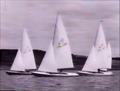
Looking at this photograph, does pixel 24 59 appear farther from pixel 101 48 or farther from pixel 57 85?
pixel 57 85

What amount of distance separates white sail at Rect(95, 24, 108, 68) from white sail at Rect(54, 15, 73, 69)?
11755 millimetres

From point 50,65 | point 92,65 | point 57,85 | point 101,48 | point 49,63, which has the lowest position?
point 57,85

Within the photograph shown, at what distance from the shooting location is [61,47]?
7188cm

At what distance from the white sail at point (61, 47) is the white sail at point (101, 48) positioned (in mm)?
11755

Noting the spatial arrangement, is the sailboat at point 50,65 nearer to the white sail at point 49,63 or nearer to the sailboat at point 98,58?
the white sail at point 49,63

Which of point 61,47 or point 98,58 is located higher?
point 61,47

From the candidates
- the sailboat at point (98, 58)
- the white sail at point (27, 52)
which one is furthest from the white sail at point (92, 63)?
the white sail at point (27, 52)

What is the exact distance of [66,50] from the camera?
72188 mm

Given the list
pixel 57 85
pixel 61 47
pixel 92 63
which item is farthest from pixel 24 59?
pixel 57 85

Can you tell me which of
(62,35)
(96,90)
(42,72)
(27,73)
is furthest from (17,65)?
(96,90)

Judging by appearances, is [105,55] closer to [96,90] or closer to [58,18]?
[58,18]

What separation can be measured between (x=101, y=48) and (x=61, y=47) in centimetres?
1539

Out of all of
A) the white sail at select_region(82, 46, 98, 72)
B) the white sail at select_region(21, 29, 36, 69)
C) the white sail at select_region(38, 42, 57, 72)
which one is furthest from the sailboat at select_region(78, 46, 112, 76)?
the white sail at select_region(38, 42, 57, 72)

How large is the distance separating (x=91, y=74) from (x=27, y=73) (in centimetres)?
1100
